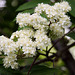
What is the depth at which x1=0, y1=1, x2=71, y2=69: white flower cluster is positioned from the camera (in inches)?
48.2

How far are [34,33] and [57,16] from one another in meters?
0.23

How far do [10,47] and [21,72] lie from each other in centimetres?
27

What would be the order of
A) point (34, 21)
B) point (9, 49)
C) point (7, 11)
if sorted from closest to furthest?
point (9, 49)
point (34, 21)
point (7, 11)

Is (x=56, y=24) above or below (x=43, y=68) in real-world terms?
above

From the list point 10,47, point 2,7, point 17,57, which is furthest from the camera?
point 2,7

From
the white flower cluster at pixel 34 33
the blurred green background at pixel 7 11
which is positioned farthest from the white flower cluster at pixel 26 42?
the blurred green background at pixel 7 11

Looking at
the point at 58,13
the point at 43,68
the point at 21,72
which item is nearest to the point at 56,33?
the point at 58,13

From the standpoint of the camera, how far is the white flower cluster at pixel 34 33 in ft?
4.02

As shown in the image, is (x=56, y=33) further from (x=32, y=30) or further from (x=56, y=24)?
(x=32, y=30)

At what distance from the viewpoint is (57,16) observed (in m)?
1.38

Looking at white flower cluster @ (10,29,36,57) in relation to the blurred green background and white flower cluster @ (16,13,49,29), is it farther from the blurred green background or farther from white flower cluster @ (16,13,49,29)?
the blurred green background

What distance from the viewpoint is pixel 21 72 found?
4.47ft

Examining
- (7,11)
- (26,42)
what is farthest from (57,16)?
(7,11)

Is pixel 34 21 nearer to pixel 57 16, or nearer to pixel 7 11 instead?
pixel 57 16
